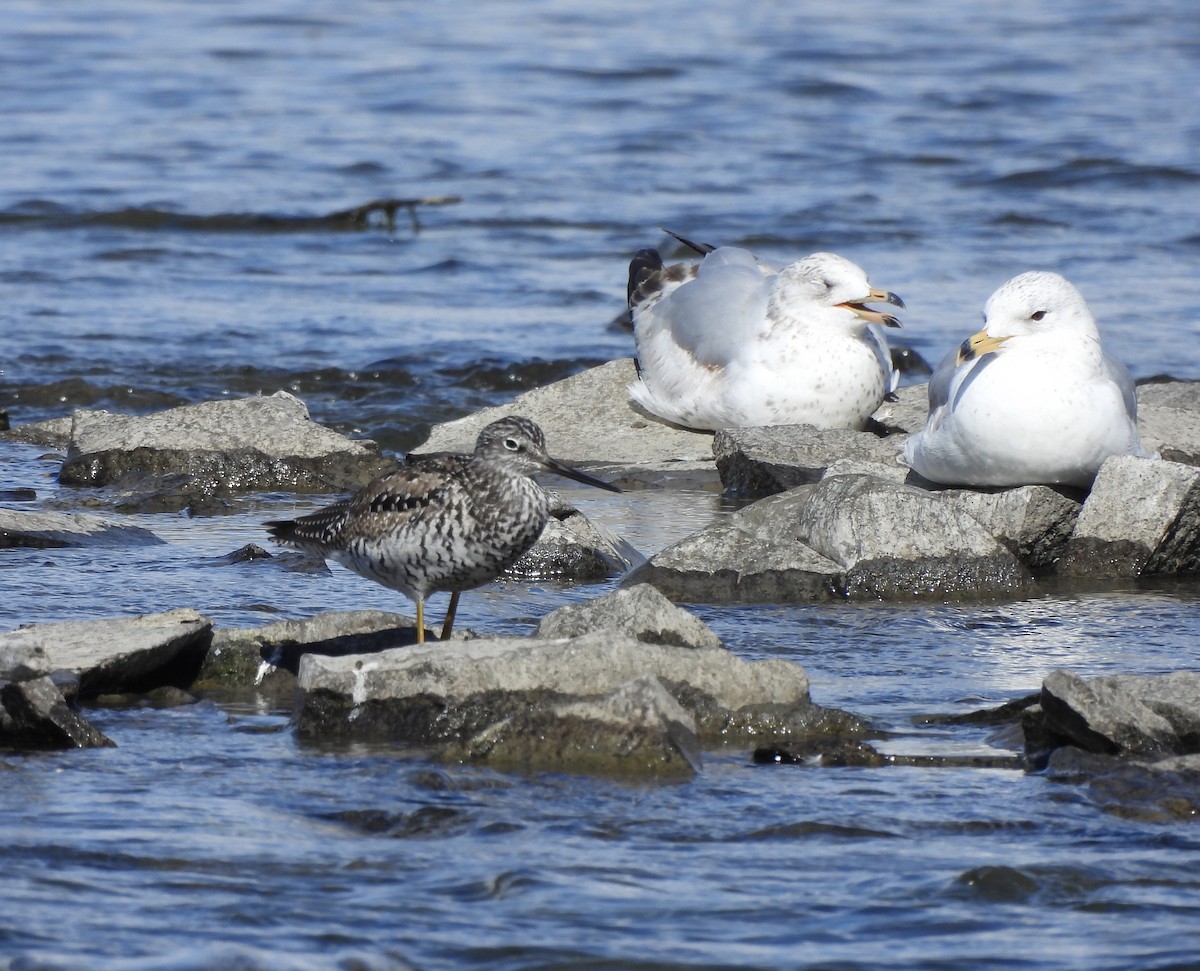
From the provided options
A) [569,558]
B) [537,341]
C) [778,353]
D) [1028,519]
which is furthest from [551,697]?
[537,341]

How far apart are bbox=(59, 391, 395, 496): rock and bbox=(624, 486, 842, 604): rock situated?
2.31 m

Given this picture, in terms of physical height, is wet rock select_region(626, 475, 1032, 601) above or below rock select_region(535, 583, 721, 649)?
below

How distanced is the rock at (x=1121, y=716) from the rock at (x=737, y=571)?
6.45ft

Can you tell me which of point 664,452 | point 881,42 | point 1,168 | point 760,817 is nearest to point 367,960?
point 760,817

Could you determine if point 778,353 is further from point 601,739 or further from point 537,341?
point 601,739

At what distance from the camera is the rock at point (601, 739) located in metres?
4.97

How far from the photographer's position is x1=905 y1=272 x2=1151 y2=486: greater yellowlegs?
7.66m

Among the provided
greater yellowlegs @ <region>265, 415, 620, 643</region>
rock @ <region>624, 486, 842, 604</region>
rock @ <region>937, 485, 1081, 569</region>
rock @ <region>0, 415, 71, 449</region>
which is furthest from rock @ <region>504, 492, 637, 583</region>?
rock @ <region>0, 415, 71, 449</region>

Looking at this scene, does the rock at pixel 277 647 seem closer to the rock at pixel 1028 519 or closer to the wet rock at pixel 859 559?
the wet rock at pixel 859 559

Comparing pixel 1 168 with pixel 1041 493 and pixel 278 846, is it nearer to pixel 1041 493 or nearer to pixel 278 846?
pixel 1041 493

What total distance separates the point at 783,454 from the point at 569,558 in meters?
1.73

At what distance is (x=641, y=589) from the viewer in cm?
582

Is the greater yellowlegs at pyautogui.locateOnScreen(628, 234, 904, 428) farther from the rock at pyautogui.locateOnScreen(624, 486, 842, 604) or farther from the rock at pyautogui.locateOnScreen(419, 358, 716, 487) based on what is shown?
the rock at pyautogui.locateOnScreen(624, 486, 842, 604)

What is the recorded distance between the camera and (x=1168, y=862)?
4363 mm
